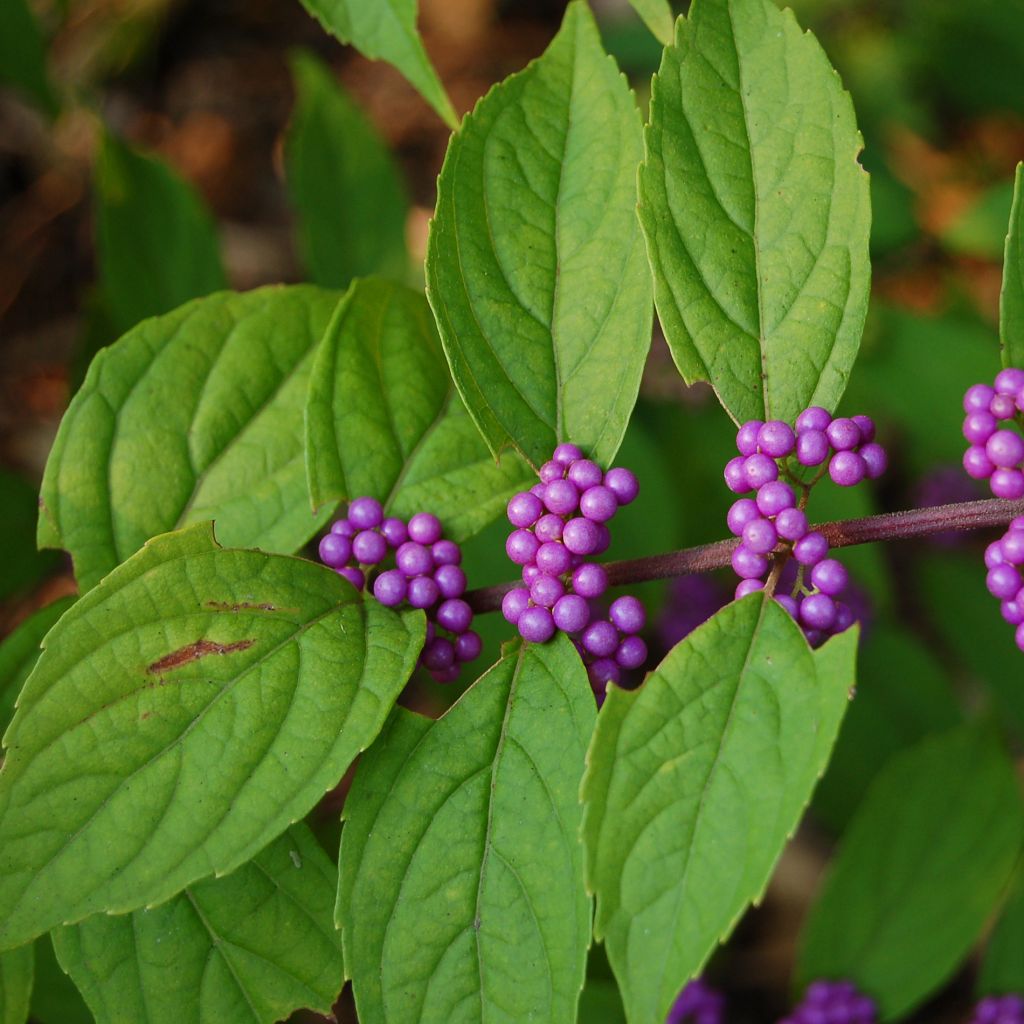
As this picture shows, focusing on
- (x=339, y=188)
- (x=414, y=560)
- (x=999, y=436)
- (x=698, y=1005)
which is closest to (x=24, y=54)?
(x=339, y=188)

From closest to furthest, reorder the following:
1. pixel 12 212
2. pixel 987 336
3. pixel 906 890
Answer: pixel 906 890
pixel 987 336
pixel 12 212

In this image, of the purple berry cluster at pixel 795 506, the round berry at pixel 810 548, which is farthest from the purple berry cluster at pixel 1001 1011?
the round berry at pixel 810 548

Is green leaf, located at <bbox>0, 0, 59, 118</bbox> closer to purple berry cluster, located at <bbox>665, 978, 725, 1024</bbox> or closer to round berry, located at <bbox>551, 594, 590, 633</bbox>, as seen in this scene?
round berry, located at <bbox>551, 594, 590, 633</bbox>

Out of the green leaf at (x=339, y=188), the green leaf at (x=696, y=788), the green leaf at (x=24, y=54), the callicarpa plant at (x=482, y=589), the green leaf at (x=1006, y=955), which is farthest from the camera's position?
the green leaf at (x=339, y=188)

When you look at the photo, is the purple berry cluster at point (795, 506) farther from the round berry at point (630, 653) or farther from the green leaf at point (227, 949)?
the green leaf at point (227, 949)

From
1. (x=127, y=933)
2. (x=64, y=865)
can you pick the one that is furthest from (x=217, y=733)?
(x=127, y=933)

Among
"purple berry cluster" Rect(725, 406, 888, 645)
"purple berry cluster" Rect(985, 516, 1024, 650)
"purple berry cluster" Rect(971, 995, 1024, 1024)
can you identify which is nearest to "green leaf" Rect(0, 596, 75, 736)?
"purple berry cluster" Rect(725, 406, 888, 645)

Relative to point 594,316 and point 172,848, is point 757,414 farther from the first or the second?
point 172,848
